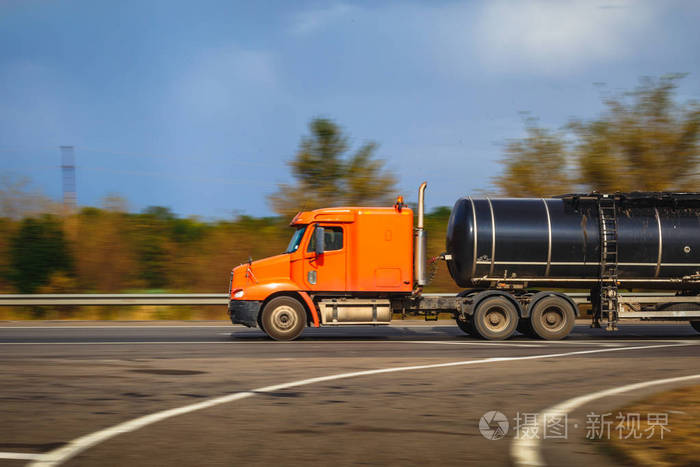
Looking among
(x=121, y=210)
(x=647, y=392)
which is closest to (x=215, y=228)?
(x=121, y=210)

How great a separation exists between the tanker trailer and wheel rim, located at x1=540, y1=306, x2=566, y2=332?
2 cm

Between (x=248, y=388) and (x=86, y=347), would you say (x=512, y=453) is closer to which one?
(x=248, y=388)

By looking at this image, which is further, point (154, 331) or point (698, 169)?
point (698, 169)

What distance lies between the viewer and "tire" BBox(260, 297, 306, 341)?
1498cm

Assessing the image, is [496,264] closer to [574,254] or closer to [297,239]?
[574,254]

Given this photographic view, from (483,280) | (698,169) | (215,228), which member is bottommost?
(483,280)

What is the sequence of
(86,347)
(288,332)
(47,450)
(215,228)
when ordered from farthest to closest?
(215,228) < (288,332) < (86,347) < (47,450)

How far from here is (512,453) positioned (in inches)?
223

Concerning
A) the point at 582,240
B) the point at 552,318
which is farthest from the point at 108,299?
the point at 582,240

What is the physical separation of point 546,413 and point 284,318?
27.9ft

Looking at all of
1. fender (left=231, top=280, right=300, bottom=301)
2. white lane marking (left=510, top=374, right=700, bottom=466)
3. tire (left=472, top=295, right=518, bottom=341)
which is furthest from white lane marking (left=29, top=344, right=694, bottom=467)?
fender (left=231, top=280, right=300, bottom=301)

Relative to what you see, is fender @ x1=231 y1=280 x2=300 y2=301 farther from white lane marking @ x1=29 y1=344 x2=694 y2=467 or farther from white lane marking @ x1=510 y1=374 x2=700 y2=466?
white lane marking @ x1=510 y1=374 x2=700 y2=466

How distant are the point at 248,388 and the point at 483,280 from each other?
27.4 ft

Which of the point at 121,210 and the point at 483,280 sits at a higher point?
the point at 121,210
